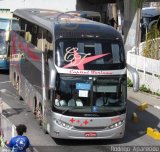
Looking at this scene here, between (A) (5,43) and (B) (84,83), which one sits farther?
(A) (5,43)

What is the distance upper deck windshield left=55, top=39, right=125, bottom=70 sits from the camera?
15820 mm

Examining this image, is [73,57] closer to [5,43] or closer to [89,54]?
[89,54]

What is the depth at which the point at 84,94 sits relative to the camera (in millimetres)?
15695

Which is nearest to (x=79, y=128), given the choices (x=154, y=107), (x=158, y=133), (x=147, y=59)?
(x=158, y=133)

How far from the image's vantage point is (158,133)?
17906 mm

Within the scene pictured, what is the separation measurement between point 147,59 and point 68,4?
23.3 meters

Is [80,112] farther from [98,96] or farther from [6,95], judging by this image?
[6,95]

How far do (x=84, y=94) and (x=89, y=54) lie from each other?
1249 millimetres

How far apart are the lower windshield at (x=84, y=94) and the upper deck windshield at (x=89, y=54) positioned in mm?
401

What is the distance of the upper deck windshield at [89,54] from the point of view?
1582 centimetres

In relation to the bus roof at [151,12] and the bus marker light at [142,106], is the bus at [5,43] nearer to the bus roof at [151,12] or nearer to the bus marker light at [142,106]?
the bus marker light at [142,106]

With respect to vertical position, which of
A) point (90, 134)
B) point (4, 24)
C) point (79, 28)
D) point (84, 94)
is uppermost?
point (79, 28)

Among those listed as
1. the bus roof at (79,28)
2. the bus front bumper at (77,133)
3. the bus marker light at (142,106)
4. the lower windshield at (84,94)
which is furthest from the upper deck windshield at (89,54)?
the bus marker light at (142,106)

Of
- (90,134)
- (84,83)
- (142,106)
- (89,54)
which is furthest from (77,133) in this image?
(142,106)
